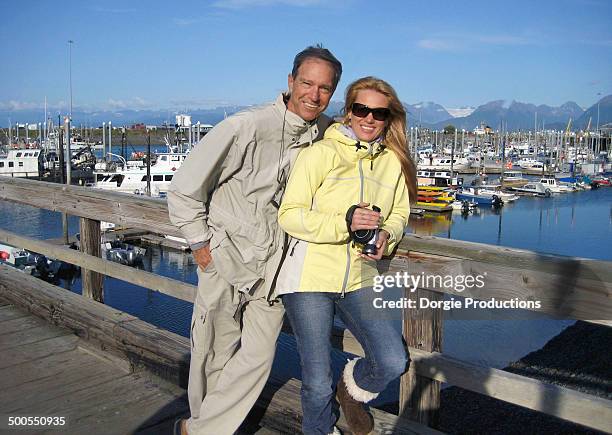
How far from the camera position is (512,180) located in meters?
77.4

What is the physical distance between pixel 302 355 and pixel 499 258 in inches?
35.4

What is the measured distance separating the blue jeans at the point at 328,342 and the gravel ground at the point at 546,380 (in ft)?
32.3

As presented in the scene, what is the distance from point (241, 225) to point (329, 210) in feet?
1.38

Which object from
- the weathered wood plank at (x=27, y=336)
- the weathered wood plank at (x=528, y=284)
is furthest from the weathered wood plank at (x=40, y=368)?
the weathered wood plank at (x=528, y=284)

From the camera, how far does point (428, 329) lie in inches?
107

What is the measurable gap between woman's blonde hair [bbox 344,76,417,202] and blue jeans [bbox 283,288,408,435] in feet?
1.83

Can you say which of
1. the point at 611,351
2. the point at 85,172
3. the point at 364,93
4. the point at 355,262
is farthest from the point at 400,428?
the point at 85,172

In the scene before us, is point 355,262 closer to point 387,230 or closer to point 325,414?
point 387,230

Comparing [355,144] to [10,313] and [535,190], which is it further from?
[535,190]

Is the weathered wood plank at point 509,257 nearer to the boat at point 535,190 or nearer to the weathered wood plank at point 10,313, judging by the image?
the weathered wood plank at point 10,313

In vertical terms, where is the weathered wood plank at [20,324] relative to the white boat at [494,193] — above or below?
above

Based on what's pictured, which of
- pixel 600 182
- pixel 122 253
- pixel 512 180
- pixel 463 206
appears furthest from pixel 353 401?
pixel 600 182

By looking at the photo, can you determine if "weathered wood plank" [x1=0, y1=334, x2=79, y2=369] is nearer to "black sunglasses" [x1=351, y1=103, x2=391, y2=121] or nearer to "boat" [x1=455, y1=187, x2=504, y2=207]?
"black sunglasses" [x1=351, y1=103, x2=391, y2=121]

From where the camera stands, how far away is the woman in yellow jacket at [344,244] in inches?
96.1
